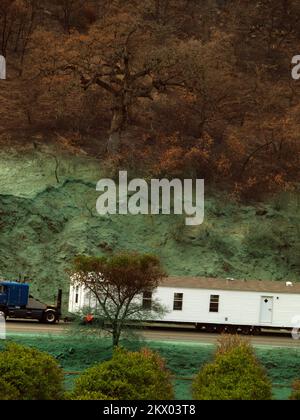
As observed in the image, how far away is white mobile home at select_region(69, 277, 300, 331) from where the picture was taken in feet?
150

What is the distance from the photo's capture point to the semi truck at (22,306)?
44969 millimetres

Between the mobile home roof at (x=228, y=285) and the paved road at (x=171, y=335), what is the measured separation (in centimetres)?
234

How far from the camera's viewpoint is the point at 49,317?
45.5 meters

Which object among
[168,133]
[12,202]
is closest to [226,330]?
[12,202]

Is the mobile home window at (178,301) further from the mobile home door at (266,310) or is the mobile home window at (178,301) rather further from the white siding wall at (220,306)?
the mobile home door at (266,310)

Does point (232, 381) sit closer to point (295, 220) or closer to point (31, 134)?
point (295, 220)

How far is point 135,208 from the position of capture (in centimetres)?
5519

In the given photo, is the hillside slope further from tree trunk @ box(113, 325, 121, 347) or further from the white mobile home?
tree trunk @ box(113, 325, 121, 347)

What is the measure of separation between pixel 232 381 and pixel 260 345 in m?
16.2

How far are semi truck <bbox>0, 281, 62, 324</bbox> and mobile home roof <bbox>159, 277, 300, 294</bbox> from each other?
5.56 metres

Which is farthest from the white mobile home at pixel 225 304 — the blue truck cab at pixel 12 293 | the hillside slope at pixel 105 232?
the hillside slope at pixel 105 232

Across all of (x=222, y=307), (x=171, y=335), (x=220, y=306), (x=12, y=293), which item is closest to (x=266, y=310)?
(x=222, y=307)

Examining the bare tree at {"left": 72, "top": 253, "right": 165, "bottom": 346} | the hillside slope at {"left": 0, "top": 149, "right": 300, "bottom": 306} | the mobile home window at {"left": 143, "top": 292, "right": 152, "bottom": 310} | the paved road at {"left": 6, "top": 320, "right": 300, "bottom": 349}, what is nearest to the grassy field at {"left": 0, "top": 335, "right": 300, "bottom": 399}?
the bare tree at {"left": 72, "top": 253, "right": 165, "bottom": 346}

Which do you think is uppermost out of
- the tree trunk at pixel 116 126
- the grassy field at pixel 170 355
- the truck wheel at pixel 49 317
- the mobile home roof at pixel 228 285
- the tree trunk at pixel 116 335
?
the tree trunk at pixel 116 126
